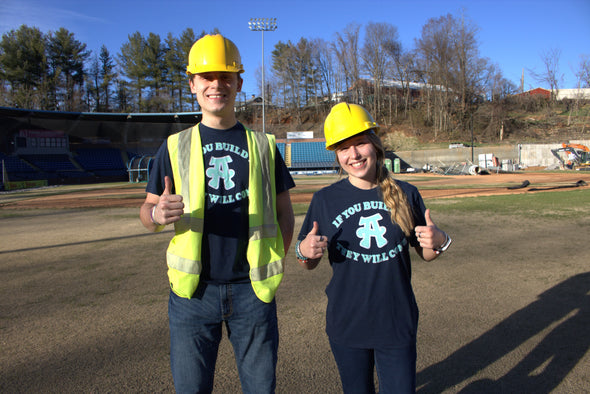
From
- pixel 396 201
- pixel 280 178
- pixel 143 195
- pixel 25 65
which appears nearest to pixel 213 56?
pixel 280 178

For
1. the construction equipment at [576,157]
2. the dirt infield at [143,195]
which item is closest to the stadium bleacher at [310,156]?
the dirt infield at [143,195]

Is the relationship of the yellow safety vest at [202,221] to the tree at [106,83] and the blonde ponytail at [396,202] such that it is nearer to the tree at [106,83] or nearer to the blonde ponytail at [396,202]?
the blonde ponytail at [396,202]

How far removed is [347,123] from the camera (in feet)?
7.30

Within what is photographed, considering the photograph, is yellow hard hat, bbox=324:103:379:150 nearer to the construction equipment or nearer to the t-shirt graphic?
the t-shirt graphic

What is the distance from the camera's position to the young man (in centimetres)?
196

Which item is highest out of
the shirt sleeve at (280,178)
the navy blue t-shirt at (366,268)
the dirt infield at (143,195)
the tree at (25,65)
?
the tree at (25,65)

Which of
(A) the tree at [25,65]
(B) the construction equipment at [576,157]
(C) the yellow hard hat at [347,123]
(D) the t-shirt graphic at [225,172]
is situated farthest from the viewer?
(A) the tree at [25,65]

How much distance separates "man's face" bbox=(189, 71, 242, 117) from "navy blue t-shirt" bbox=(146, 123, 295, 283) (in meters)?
0.13

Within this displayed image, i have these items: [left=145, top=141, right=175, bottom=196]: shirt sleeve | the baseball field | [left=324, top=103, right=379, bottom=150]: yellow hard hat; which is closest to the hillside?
the baseball field

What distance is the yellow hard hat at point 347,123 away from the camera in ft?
7.27

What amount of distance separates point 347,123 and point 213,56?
841mm

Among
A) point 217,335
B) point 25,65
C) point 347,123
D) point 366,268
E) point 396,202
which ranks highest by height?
point 25,65

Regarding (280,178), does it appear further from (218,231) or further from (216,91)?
(216,91)

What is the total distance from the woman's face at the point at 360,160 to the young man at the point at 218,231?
0.45m
